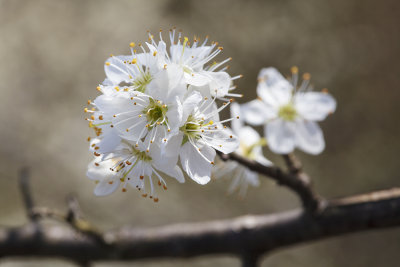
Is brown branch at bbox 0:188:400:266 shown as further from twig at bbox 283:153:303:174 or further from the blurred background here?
the blurred background

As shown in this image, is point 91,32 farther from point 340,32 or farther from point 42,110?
point 340,32

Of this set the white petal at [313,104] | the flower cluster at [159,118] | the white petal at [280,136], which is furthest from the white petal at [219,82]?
the white petal at [313,104]

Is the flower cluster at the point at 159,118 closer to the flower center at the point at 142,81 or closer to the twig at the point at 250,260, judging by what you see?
the flower center at the point at 142,81

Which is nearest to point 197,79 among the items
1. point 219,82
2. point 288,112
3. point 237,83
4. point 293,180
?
point 219,82

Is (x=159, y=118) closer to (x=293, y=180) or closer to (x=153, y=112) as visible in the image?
(x=153, y=112)

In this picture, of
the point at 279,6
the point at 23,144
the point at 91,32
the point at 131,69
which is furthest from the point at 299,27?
the point at 131,69

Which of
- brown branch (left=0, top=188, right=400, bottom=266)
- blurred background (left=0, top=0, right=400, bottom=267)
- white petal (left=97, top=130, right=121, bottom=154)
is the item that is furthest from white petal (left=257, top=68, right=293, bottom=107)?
blurred background (left=0, top=0, right=400, bottom=267)

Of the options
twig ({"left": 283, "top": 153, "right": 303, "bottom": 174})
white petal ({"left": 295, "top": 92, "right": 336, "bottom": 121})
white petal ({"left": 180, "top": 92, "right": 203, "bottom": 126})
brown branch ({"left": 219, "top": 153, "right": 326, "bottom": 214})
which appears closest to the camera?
white petal ({"left": 180, "top": 92, "right": 203, "bottom": 126})
